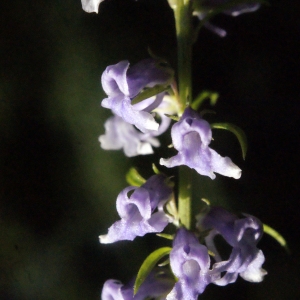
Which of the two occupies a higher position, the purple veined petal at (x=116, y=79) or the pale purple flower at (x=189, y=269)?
the purple veined petal at (x=116, y=79)

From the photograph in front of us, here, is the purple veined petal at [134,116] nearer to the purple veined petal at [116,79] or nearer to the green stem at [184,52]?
the purple veined petal at [116,79]

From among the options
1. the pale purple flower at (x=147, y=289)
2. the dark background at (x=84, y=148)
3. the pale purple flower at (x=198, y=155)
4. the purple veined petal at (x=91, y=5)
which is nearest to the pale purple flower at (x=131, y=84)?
the pale purple flower at (x=198, y=155)

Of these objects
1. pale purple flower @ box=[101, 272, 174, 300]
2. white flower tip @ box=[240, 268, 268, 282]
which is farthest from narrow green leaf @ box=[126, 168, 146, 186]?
white flower tip @ box=[240, 268, 268, 282]

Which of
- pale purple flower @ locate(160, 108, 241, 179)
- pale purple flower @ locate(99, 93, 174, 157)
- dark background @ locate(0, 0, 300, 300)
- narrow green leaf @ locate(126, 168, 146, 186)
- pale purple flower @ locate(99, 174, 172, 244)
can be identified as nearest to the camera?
pale purple flower @ locate(160, 108, 241, 179)

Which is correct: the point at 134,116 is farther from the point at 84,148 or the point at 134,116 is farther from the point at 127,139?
the point at 84,148

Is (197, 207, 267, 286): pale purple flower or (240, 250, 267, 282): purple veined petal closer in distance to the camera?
(197, 207, 267, 286): pale purple flower

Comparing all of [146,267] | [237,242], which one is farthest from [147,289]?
[237,242]

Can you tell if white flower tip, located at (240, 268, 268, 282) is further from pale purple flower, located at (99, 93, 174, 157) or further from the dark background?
the dark background
